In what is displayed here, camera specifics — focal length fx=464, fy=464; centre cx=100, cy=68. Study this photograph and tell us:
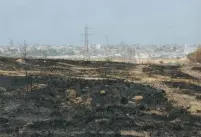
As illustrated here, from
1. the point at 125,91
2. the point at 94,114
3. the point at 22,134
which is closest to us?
the point at 22,134

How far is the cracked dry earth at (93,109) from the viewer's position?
16859 mm

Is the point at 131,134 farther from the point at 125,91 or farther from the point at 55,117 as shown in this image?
the point at 125,91

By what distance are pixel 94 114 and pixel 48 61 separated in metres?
15.9

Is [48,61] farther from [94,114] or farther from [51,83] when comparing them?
[94,114]

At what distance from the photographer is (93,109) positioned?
63.2 ft

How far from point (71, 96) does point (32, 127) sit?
4601 millimetres

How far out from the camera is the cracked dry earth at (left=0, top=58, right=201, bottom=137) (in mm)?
16859

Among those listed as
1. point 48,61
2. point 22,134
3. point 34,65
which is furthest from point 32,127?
point 48,61

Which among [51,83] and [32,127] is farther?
[51,83]

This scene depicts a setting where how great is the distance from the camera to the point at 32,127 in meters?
16.8

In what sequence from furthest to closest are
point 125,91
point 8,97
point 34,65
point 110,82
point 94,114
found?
point 34,65
point 110,82
point 125,91
point 8,97
point 94,114

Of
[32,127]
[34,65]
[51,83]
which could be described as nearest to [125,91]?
[51,83]

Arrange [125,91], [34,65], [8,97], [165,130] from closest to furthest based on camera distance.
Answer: [165,130] < [8,97] < [125,91] < [34,65]

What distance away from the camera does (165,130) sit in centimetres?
1723
